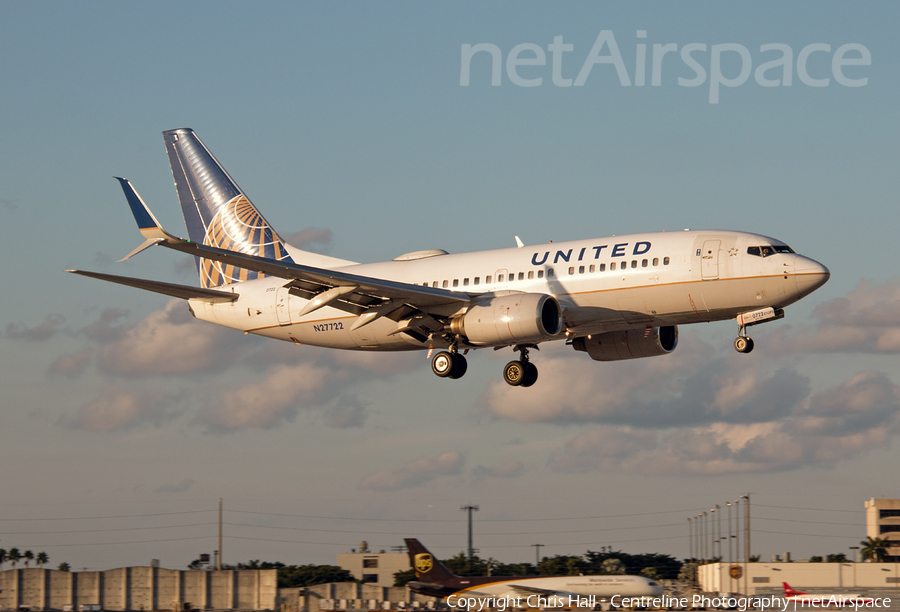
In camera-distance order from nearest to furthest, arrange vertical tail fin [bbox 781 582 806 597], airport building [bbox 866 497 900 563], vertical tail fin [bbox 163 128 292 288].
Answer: vertical tail fin [bbox 163 128 292 288]
vertical tail fin [bbox 781 582 806 597]
airport building [bbox 866 497 900 563]

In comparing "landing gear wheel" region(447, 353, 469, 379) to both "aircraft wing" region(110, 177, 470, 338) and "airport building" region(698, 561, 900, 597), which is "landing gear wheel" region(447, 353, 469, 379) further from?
"airport building" region(698, 561, 900, 597)

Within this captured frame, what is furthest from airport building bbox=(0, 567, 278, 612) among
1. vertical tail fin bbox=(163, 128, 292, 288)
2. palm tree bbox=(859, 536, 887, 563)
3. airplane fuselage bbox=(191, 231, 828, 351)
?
palm tree bbox=(859, 536, 887, 563)

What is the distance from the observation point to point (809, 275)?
120ft

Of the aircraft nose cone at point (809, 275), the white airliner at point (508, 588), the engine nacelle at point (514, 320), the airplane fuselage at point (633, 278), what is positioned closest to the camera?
the aircraft nose cone at point (809, 275)

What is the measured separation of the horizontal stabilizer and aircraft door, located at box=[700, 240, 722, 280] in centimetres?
2157

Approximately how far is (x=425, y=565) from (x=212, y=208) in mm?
30465

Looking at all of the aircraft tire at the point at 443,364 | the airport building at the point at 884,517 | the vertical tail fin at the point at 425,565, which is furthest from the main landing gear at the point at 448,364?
the airport building at the point at 884,517

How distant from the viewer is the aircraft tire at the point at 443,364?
4216cm

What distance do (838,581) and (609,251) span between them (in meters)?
68.6

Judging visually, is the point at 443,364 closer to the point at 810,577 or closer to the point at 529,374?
the point at 529,374

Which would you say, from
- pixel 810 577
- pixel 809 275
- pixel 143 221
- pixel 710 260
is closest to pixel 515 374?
pixel 710 260

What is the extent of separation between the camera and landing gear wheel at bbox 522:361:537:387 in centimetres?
4431

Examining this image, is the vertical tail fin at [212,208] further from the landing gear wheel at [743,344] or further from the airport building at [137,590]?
the airport building at [137,590]

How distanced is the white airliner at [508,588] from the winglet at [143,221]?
137ft
